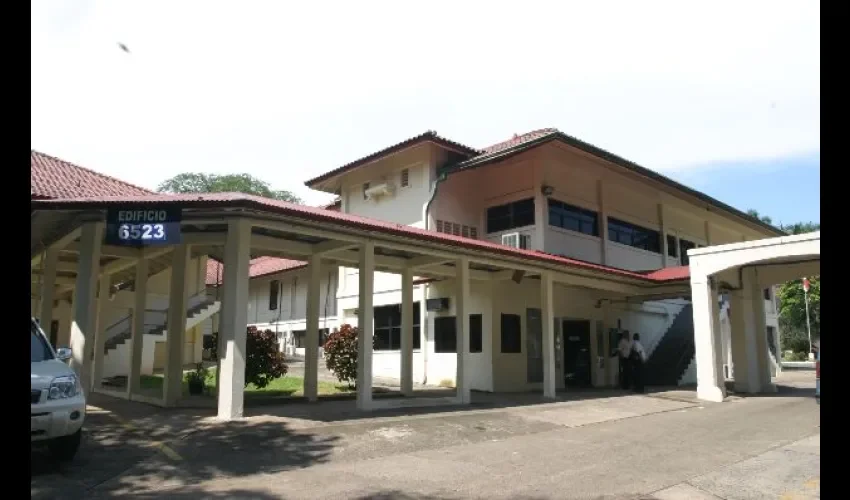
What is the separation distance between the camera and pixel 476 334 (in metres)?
16.9

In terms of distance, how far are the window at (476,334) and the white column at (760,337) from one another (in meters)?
8.23

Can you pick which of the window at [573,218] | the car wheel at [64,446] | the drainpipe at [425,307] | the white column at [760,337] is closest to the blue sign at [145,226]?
the car wheel at [64,446]

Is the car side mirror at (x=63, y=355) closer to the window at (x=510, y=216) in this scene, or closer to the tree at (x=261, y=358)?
the tree at (x=261, y=358)

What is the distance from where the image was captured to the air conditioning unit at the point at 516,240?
17.9m

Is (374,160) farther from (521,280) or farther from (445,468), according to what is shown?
(445,468)

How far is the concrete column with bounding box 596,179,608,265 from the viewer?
20031 mm

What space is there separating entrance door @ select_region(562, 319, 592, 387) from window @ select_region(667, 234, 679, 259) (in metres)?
6.09

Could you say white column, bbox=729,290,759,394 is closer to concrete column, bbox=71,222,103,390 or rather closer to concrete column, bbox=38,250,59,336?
concrete column, bbox=71,222,103,390

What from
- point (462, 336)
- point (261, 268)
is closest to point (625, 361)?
point (462, 336)

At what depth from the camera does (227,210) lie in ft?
32.2

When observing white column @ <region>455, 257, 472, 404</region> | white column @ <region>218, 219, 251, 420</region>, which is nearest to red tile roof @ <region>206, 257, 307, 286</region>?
white column @ <region>455, 257, 472, 404</region>

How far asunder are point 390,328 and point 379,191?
4180 mm

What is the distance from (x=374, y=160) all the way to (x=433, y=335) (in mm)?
5462
